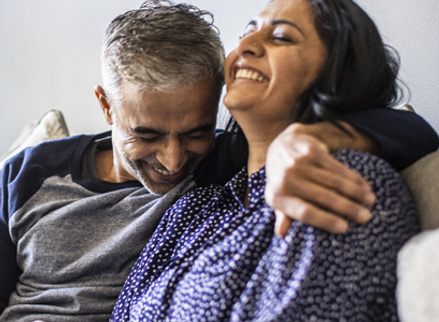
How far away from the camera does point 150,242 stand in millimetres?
1156

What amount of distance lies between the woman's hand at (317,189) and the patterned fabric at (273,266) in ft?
0.09

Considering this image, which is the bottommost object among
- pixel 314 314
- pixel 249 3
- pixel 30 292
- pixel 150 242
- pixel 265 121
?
pixel 30 292

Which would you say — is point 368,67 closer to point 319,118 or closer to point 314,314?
point 319,118

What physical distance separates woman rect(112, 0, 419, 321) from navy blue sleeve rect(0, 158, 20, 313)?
357mm

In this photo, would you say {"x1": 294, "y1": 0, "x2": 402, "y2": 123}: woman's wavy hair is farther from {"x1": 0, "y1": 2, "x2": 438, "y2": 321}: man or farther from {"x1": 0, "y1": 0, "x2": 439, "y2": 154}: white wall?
{"x1": 0, "y1": 0, "x2": 439, "y2": 154}: white wall

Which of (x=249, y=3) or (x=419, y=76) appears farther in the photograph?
(x=249, y=3)

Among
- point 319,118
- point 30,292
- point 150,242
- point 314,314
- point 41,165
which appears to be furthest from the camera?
point 41,165

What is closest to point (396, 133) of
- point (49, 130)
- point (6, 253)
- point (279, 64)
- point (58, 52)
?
point (279, 64)

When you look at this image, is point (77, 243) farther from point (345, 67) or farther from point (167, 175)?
point (345, 67)

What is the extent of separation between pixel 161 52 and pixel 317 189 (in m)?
0.59

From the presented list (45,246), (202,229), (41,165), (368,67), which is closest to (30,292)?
(45,246)

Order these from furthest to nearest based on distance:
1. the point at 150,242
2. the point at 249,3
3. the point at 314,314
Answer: the point at 249,3, the point at 150,242, the point at 314,314

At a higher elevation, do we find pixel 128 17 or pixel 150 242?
pixel 128 17

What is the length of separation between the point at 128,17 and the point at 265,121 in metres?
0.50
